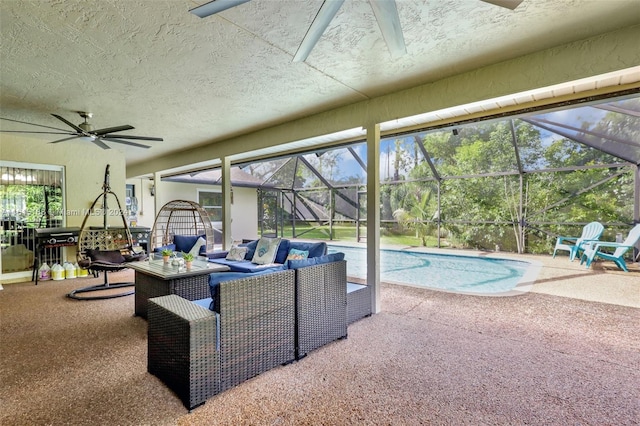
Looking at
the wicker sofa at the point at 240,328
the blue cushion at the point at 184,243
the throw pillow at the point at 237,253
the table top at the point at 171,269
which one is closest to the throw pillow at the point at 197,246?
the blue cushion at the point at 184,243

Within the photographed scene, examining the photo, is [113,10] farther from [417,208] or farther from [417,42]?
[417,208]

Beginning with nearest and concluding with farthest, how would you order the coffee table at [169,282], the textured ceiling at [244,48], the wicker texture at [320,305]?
the textured ceiling at [244,48], the wicker texture at [320,305], the coffee table at [169,282]

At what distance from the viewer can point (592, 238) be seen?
271 inches

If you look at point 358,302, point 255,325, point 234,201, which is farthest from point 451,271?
point 234,201

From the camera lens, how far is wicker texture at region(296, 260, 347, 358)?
2.85 meters

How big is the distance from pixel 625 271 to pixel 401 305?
4884 millimetres

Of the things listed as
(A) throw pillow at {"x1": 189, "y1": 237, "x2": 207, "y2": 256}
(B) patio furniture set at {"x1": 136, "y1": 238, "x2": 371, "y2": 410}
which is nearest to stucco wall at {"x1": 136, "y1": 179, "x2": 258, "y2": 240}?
(A) throw pillow at {"x1": 189, "y1": 237, "x2": 207, "y2": 256}

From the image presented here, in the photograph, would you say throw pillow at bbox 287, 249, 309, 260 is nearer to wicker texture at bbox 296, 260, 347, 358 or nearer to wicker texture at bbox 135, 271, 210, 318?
wicker texture at bbox 135, 271, 210, 318

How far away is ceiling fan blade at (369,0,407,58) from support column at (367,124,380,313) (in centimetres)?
196

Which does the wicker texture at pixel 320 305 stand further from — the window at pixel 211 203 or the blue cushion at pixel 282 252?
the window at pixel 211 203

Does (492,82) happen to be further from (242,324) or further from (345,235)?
(345,235)

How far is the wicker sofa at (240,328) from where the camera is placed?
2.17 meters

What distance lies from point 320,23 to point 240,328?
2141 mm

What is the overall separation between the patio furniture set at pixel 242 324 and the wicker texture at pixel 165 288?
0.12 ft
